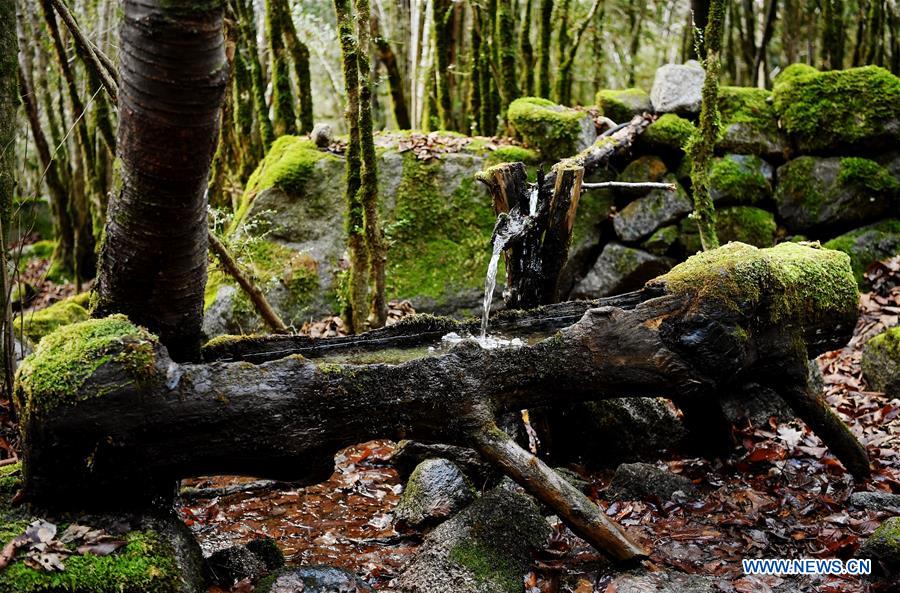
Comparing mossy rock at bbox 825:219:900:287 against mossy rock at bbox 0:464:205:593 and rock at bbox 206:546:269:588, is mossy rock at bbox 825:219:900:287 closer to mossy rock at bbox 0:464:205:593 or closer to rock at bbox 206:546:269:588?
rock at bbox 206:546:269:588

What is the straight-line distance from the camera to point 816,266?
5.09m

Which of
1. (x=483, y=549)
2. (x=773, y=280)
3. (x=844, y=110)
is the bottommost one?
(x=483, y=549)

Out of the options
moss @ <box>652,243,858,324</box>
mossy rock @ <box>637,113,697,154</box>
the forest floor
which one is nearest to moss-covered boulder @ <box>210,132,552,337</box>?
mossy rock @ <box>637,113,697,154</box>

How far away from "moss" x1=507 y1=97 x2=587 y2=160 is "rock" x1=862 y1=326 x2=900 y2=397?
425 cm

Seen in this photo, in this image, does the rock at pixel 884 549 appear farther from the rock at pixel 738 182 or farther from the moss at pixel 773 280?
the rock at pixel 738 182

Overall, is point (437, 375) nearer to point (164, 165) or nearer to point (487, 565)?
point (487, 565)

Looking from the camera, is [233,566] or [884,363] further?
[884,363]

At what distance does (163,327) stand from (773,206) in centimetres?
844

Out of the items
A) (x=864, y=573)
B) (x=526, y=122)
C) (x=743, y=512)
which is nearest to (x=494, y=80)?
(x=526, y=122)

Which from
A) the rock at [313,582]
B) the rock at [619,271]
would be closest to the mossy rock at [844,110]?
the rock at [619,271]

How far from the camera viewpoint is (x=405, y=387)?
383 centimetres

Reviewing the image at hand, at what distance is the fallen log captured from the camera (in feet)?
10.9

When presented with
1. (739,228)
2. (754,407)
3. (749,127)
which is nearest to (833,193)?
(739,228)

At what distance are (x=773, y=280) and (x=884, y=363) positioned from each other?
2.61 m
